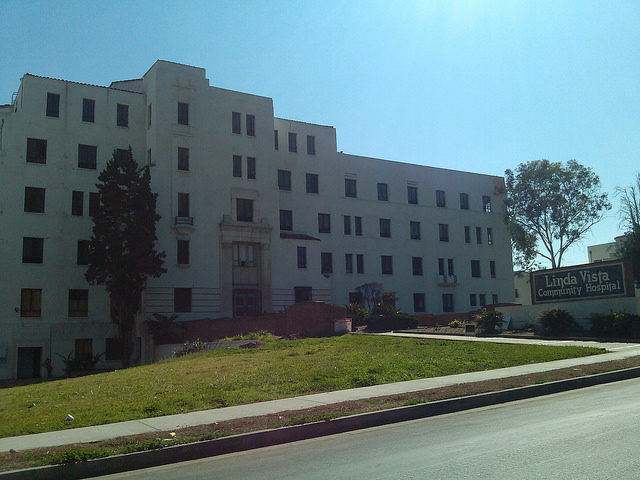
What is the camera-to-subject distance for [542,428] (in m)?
9.34

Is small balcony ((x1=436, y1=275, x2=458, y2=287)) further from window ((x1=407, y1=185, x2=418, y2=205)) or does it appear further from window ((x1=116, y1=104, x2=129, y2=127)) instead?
window ((x1=116, y1=104, x2=129, y2=127))

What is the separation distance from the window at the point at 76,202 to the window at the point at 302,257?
53.9 feet

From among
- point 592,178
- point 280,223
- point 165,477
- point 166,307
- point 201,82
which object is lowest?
point 165,477

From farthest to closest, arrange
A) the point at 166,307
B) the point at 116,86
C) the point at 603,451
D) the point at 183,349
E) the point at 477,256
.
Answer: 1. the point at 477,256
2. the point at 116,86
3. the point at 166,307
4. the point at 183,349
5. the point at 603,451

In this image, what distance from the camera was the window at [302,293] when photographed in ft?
158

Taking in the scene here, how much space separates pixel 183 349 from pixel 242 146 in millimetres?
22581

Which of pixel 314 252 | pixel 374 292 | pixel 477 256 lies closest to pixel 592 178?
pixel 477 256

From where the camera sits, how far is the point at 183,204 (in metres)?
44.9

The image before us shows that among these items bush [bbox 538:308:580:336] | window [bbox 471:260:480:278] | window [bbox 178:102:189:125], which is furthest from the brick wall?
window [bbox 471:260:480:278]

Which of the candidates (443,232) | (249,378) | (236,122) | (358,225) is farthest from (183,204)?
(249,378)

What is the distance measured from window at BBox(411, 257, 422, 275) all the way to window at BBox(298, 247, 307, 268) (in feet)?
44.4

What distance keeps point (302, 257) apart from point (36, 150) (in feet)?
67.6

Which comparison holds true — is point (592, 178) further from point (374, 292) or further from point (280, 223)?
point (280, 223)

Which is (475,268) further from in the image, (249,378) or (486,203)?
(249,378)
